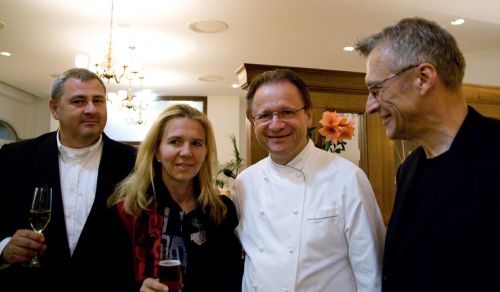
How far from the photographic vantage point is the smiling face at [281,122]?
145cm

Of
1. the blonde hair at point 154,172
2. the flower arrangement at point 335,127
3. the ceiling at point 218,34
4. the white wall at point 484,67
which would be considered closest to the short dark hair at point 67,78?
the blonde hair at point 154,172

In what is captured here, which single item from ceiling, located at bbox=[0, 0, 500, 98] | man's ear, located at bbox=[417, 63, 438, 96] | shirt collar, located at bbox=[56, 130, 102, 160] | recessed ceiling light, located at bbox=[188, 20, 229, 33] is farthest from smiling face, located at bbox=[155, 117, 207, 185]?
recessed ceiling light, located at bbox=[188, 20, 229, 33]

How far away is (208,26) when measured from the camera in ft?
15.1

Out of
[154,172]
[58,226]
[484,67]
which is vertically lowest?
[58,226]

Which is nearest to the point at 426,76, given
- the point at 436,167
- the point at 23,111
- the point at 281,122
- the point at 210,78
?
the point at 436,167

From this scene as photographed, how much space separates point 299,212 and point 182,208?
491 millimetres

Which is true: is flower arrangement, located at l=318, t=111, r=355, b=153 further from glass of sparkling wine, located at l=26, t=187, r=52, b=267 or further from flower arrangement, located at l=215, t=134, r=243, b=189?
glass of sparkling wine, located at l=26, t=187, r=52, b=267

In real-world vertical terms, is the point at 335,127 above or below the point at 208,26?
below

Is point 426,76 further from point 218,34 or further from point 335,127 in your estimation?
point 218,34

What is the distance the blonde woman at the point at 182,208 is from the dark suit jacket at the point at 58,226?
0.25ft

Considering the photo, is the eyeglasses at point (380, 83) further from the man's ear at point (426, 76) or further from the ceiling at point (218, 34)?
the ceiling at point (218, 34)

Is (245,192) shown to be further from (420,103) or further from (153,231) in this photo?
(420,103)

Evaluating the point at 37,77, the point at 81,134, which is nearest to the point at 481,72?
the point at 81,134

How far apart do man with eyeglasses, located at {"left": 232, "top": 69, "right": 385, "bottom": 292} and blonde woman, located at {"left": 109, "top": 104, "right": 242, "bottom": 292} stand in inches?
4.4
